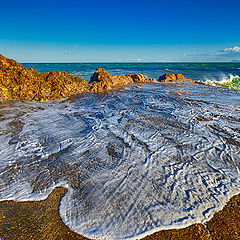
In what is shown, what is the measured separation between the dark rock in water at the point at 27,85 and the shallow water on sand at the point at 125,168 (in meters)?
3.98

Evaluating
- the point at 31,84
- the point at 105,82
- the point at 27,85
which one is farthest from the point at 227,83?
the point at 27,85

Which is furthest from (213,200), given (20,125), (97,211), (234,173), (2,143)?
(20,125)

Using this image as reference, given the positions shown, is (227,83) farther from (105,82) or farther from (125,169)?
(125,169)

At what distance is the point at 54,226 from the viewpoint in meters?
1.75

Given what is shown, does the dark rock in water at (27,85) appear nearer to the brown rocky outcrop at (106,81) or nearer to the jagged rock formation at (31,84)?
the jagged rock formation at (31,84)

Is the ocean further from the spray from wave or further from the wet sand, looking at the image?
the spray from wave

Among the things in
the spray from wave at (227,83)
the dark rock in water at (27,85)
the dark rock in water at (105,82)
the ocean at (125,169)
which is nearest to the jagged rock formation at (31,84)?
the dark rock in water at (27,85)

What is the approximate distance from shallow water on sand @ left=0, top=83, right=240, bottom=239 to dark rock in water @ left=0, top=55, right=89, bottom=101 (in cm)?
398

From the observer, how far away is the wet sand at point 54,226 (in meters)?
1.63

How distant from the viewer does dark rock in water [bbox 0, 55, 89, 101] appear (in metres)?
8.22

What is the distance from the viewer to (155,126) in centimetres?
446

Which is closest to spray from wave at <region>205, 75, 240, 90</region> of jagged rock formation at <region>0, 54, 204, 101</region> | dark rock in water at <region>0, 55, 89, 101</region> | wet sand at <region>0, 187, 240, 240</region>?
jagged rock formation at <region>0, 54, 204, 101</region>

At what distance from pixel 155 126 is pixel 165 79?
13.0 metres

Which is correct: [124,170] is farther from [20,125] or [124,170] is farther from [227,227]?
[20,125]
